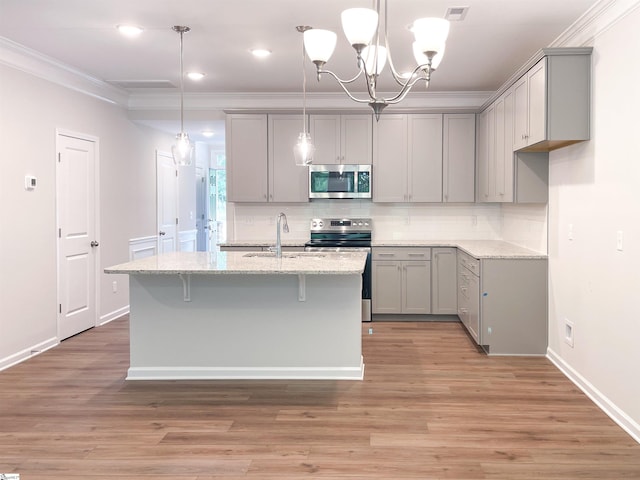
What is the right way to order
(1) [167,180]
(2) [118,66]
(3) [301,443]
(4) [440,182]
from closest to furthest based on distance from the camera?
(3) [301,443]
(2) [118,66]
(4) [440,182]
(1) [167,180]

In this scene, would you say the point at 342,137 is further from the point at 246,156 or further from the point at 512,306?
the point at 512,306

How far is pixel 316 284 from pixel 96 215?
297cm

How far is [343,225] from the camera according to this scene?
258 inches

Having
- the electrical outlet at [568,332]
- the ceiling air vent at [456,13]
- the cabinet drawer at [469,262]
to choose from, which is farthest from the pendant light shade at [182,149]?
the electrical outlet at [568,332]

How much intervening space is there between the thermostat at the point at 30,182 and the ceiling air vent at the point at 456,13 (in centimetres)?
356

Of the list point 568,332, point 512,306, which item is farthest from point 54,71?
point 568,332

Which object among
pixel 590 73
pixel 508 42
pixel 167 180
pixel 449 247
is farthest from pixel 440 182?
pixel 167 180

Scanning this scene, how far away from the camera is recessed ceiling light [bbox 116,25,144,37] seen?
4107mm

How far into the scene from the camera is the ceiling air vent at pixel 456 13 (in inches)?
145

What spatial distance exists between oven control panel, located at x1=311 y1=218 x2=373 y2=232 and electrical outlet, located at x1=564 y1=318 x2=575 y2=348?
2.70 meters

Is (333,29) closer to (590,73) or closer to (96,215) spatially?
(590,73)

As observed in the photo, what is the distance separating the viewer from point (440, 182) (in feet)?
20.7

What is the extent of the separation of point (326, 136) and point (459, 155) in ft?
4.92

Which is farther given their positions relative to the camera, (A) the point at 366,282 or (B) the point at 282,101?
(B) the point at 282,101
